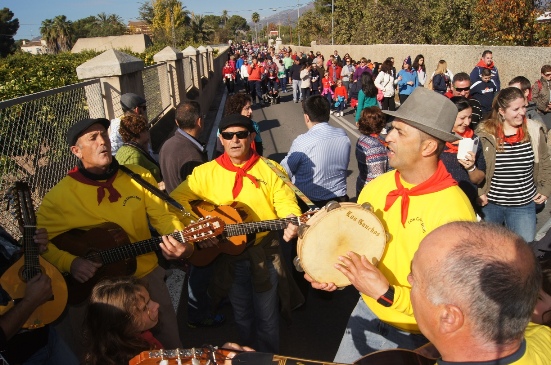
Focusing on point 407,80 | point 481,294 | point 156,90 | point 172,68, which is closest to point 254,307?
point 481,294

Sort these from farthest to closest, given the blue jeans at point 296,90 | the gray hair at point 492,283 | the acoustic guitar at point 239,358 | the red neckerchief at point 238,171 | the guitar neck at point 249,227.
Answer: the blue jeans at point 296,90, the red neckerchief at point 238,171, the guitar neck at point 249,227, the acoustic guitar at point 239,358, the gray hair at point 492,283

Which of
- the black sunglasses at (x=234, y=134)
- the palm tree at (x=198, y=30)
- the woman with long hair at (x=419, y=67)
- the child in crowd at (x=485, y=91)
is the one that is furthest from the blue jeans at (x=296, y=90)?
the palm tree at (x=198, y=30)

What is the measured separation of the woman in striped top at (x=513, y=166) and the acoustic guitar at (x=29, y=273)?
3853 mm

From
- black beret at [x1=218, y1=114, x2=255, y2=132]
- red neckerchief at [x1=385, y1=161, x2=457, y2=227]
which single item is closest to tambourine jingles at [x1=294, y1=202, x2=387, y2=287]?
red neckerchief at [x1=385, y1=161, x2=457, y2=227]

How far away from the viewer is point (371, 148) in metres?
4.76

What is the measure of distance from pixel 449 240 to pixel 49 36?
9972 cm

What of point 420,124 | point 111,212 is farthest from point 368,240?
point 111,212

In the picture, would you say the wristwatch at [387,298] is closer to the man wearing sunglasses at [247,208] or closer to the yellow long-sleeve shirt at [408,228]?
the yellow long-sleeve shirt at [408,228]

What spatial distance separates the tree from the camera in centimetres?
7119

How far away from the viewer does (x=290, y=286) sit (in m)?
4.36

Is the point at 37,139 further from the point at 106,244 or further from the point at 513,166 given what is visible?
the point at 513,166

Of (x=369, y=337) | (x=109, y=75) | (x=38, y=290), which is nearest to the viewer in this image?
(x=38, y=290)

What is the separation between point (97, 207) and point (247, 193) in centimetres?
114

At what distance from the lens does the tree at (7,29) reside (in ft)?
234
